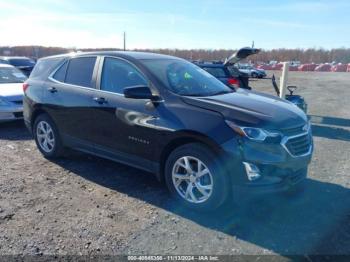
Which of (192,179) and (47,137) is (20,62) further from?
(192,179)

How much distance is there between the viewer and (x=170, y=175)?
4.09 m

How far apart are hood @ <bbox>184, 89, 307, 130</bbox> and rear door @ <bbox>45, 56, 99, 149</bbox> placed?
5.56 ft

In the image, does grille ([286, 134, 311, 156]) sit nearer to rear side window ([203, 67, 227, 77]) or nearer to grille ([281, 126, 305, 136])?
grille ([281, 126, 305, 136])

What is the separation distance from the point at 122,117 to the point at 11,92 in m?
5.05

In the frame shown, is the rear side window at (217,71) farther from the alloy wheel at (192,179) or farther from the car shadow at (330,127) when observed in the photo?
the alloy wheel at (192,179)

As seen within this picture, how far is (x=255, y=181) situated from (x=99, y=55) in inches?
115

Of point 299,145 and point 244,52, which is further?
point 244,52

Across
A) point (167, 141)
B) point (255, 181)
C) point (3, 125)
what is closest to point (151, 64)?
point (167, 141)

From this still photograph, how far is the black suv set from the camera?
3.58 m

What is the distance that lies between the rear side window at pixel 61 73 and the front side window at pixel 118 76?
3.14 ft

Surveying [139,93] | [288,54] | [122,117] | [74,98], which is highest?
[288,54]

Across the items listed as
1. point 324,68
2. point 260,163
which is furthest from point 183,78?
point 324,68

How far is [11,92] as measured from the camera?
8219 mm

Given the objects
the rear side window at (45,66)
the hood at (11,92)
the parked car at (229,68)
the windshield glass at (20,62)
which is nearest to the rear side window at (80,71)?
the rear side window at (45,66)
